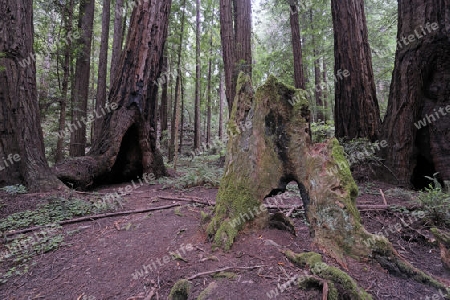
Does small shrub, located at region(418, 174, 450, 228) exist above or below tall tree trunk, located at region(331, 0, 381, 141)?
below

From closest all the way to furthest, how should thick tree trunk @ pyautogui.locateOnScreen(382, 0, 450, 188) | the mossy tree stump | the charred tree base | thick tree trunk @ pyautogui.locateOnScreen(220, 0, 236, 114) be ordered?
the mossy tree stump → thick tree trunk @ pyautogui.locateOnScreen(382, 0, 450, 188) → the charred tree base → thick tree trunk @ pyautogui.locateOnScreen(220, 0, 236, 114)

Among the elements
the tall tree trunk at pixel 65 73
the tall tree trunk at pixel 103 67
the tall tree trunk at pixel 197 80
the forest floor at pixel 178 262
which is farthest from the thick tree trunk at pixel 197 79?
the forest floor at pixel 178 262

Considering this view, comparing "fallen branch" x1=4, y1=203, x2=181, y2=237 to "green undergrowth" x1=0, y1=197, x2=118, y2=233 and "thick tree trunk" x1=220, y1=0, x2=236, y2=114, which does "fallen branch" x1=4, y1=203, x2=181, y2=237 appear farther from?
"thick tree trunk" x1=220, y1=0, x2=236, y2=114

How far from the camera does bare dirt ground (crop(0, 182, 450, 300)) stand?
88.4 inches

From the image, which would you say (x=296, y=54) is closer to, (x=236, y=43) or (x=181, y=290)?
(x=236, y=43)

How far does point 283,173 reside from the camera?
3121mm

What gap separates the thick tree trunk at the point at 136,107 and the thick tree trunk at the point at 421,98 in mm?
6387

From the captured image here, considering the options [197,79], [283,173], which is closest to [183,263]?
[283,173]

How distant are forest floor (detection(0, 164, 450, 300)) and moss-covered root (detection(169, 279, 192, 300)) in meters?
0.05

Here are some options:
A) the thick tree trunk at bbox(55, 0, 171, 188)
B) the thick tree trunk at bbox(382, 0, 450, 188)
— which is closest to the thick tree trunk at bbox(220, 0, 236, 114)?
the thick tree trunk at bbox(55, 0, 171, 188)

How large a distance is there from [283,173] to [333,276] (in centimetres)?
124

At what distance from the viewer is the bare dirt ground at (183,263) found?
2246 millimetres

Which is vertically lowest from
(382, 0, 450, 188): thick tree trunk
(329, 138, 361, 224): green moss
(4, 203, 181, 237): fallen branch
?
(4, 203, 181, 237): fallen branch

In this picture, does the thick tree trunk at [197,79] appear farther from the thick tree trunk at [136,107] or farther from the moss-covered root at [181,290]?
the moss-covered root at [181,290]
